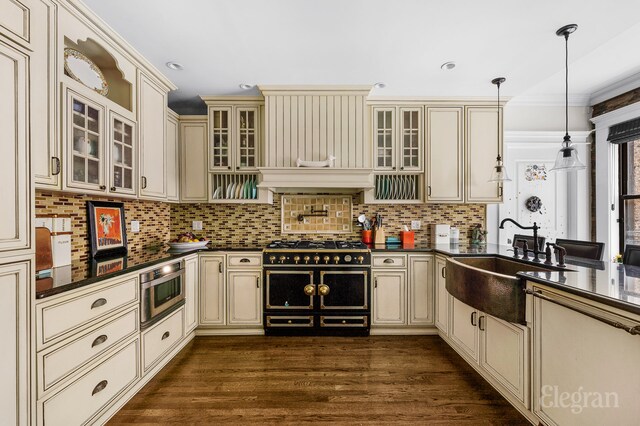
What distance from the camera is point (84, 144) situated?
1.79 metres

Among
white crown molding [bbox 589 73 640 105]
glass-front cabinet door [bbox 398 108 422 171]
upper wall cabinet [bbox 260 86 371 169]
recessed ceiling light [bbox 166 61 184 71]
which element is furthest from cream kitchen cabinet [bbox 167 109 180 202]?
white crown molding [bbox 589 73 640 105]

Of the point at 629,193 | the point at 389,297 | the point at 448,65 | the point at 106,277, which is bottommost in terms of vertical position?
the point at 389,297

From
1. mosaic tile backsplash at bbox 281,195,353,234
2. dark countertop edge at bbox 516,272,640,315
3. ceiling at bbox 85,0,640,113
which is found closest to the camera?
dark countertop edge at bbox 516,272,640,315

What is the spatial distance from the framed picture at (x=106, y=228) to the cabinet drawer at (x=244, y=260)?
93 cm

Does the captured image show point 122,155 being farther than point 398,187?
No

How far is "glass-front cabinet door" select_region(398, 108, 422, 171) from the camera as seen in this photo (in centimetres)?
312

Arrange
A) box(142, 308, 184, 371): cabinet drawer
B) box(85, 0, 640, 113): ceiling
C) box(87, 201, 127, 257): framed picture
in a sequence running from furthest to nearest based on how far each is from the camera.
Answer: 1. box(87, 201, 127, 257): framed picture
2. box(142, 308, 184, 371): cabinet drawer
3. box(85, 0, 640, 113): ceiling

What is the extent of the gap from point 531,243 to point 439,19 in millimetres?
2167

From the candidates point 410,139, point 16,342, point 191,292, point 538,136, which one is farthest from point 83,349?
point 538,136

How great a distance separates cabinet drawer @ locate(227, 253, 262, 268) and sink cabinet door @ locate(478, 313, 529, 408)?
2.04 meters

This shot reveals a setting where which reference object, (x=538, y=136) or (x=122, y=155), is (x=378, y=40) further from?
(x=538, y=136)

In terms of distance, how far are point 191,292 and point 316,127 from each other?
213 cm

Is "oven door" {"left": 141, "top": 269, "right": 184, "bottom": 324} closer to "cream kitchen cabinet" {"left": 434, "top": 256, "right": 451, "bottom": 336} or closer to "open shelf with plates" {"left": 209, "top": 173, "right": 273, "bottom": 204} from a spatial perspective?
"open shelf with plates" {"left": 209, "top": 173, "right": 273, "bottom": 204}

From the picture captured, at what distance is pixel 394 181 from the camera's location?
323 cm
